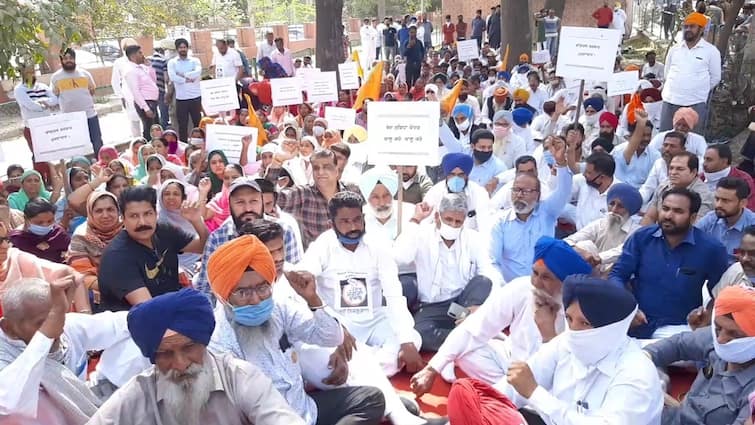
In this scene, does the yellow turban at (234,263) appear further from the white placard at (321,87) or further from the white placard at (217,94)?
the white placard at (321,87)

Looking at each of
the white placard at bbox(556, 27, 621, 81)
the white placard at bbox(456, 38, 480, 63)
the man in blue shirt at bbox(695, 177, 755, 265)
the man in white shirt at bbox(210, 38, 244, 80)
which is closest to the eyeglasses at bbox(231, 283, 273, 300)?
the man in blue shirt at bbox(695, 177, 755, 265)

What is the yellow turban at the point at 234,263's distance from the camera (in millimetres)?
2564

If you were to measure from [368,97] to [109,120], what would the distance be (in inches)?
300

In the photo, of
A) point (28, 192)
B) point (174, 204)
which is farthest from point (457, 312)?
point (28, 192)

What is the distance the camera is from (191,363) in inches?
86.0

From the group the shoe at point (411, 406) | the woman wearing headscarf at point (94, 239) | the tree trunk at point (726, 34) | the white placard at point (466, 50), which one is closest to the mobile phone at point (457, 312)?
the shoe at point (411, 406)

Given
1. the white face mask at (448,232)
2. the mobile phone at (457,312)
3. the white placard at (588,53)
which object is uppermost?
the white placard at (588,53)

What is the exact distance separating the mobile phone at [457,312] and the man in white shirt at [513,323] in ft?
1.17

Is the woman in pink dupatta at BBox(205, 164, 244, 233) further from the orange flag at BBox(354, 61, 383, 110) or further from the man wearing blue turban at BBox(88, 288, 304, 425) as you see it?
the orange flag at BBox(354, 61, 383, 110)

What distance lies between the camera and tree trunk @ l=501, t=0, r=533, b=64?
14617mm

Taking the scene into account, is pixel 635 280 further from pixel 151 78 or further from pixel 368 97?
pixel 151 78

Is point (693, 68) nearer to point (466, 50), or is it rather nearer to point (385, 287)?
point (385, 287)

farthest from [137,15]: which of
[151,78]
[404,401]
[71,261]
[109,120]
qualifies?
[404,401]

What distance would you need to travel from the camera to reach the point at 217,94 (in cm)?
809
